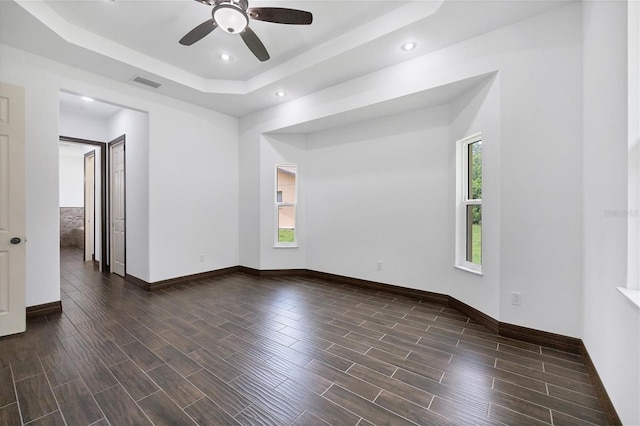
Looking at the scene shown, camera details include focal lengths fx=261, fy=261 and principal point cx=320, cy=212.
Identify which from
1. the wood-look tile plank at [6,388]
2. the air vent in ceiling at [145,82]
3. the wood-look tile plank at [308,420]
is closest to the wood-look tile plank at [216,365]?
the wood-look tile plank at [308,420]

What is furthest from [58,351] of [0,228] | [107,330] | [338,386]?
[338,386]

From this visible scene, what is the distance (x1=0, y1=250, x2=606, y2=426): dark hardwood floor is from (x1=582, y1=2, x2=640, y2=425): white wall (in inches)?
14.5

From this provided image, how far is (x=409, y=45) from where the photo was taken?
2.90 meters

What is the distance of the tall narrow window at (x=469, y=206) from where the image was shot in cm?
316

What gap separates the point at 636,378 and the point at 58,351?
4.04 metres

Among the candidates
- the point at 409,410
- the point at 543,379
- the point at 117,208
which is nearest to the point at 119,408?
the point at 409,410

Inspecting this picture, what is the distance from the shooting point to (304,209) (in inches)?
197

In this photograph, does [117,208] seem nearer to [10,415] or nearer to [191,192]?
[191,192]

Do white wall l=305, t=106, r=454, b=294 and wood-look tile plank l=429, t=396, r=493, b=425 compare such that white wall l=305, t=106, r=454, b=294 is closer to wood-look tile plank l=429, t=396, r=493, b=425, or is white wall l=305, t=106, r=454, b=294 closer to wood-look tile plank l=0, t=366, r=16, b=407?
wood-look tile plank l=429, t=396, r=493, b=425

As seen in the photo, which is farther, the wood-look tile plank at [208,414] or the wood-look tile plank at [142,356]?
the wood-look tile plank at [142,356]

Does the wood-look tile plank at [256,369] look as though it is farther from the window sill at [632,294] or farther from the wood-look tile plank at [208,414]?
the window sill at [632,294]

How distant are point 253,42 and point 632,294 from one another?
3.34 m

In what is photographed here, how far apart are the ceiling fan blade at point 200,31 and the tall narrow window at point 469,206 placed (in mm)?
2984

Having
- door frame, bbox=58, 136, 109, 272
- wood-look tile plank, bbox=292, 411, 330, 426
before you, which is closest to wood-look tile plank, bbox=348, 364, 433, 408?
wood-look tile plank, bbox=292, 411, 330, 426
